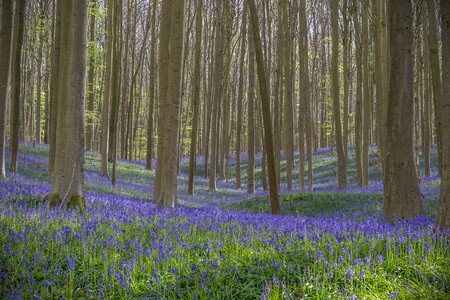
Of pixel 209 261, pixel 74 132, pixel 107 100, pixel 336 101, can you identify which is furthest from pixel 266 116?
pixel 107 100

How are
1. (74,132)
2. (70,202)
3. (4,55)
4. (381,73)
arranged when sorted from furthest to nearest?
(381,73) < (4,55) < (74,132) < (70,202)

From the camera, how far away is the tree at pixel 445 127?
5844 mm

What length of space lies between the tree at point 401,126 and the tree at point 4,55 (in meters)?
10.1

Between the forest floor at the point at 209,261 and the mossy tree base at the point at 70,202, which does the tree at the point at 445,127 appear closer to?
the forest floor at the point at 209,261

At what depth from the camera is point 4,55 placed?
12031 mm

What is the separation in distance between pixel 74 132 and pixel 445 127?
638 cm

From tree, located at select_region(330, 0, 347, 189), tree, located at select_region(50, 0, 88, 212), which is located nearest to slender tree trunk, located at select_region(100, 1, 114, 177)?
tree, located at select_region(330, 0, 347, 189)

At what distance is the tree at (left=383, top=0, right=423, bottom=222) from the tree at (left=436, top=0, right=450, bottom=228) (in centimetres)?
165

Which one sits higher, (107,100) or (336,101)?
(107,100)

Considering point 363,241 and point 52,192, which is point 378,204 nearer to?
point 363,241

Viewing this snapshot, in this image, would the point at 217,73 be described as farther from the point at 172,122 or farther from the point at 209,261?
the point at 209,261

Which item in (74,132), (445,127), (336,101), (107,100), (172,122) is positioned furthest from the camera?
(107,100)

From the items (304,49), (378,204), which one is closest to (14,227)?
(378,204)

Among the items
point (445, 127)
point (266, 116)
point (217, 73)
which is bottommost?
point (445, 127)
